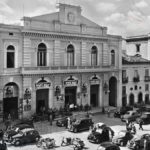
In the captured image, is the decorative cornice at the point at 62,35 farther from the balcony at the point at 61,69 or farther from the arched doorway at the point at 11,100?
the arched doorway at the point at 11,100

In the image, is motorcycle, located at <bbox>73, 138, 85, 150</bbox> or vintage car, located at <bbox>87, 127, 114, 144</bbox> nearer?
motorcycle, located at <bbox>73, 138, 85, 150</bbox>

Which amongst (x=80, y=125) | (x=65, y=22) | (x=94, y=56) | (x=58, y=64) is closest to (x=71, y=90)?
(x=58, y=64)

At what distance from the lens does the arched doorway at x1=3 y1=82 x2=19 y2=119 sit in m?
42.0

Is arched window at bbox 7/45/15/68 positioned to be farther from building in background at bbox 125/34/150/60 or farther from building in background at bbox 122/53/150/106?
building in background at bbox 125/34/150/60

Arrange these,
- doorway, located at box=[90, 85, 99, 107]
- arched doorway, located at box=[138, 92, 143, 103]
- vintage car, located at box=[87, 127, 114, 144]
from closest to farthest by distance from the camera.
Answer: vintage car, located at box=[87, 127, 114, 144], doorway, located at box=[90, 85, 99, 107], arched doorway, located at box=[138, 92, 143, 103]

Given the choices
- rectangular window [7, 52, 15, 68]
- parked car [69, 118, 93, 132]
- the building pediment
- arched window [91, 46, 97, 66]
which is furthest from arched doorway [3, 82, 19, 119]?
arched window [91, 46, 97, 66]

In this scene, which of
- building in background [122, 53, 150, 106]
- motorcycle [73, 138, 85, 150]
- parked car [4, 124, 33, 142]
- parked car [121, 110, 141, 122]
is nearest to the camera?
motorcycle [73, 138, 85, 150]

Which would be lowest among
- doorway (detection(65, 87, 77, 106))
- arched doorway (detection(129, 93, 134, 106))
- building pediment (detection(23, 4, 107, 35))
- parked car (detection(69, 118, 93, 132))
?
parked car (detection(69, 118, 93, 132))

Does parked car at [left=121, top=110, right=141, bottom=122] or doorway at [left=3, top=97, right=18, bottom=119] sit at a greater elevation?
doorway at [left=3, top=97, right=18, bottom=119]

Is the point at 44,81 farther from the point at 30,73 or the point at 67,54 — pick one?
the point at 67,54

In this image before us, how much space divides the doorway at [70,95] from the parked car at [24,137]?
16813 millimetres

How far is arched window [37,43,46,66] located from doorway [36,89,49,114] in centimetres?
445

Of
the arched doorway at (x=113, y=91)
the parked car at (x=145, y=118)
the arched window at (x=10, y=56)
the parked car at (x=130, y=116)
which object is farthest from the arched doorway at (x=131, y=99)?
the arched window at (x=10, y=56)

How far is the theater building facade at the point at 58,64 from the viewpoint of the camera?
4241 centimetres
